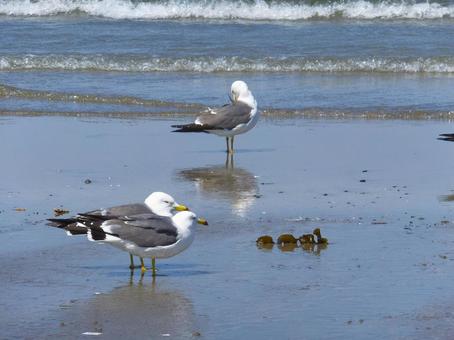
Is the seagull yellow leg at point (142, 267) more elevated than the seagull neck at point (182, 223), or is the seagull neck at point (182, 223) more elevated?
the seagull neck at point (182, 223)

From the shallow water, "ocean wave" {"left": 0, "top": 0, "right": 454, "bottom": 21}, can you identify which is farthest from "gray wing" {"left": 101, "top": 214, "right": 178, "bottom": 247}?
"ocean wave" {"left": 0, "top": 0, "right": 454, "bottom": 21}

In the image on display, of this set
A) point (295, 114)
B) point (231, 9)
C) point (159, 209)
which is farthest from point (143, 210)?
point (231, 9)

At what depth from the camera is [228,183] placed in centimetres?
1080

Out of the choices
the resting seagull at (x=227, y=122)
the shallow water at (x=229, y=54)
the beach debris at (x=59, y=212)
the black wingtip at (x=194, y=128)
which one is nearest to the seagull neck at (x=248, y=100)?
the resting seagull at (x=227, y=122)

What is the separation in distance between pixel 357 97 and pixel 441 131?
2.81 metres

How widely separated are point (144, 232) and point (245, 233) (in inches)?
51.1

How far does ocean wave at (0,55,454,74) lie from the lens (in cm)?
1903

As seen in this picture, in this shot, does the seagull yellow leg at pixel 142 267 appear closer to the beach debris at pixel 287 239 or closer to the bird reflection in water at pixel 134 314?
the bird reflection in water at pixel 134 314

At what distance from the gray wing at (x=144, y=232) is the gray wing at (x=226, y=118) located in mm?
5007

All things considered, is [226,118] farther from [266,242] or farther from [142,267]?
[142,267]

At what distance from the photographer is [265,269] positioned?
774 centimetres

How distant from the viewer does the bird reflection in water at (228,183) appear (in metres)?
9.90

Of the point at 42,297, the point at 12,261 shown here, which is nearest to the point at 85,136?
the point at 12,261

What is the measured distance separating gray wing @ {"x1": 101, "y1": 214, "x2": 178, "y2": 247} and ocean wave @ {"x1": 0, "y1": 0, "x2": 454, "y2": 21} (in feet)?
60.7
